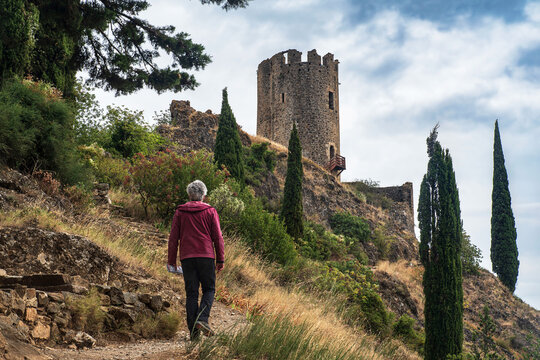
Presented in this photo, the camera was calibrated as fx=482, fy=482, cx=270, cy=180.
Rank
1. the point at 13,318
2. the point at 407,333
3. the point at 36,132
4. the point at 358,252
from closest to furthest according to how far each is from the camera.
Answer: the point at 13,318, the point at 36,132, the point at 407,333, the point at 358,252

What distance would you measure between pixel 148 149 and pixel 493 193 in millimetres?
25811

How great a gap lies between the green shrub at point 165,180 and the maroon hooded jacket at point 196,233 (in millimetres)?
6939

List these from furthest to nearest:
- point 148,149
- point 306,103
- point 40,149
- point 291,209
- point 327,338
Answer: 1. point 306,103
2. point 148,149
3. point 291,209
4. point 40,149
5. point 327,338

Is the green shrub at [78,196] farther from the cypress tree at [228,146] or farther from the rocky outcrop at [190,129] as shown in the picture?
the rocky outcrop at [190,129]

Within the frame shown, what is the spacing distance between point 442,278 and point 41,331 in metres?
14.0

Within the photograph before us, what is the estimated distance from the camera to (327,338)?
6246mm

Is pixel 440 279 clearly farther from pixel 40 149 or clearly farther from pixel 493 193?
pixel 493 193

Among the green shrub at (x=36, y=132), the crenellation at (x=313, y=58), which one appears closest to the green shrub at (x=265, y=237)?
the green shrub at (x=36, y=132)

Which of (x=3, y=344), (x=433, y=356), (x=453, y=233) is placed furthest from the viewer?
(x=453, y=233)

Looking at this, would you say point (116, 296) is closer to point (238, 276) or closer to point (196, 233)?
point (196, 233)

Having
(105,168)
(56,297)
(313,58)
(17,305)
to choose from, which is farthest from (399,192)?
(17,305)

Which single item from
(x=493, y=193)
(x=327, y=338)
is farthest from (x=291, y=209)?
(x=493, y=193)

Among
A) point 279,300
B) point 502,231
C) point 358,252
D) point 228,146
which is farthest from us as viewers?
point 502,231

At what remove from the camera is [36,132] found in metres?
10.6
